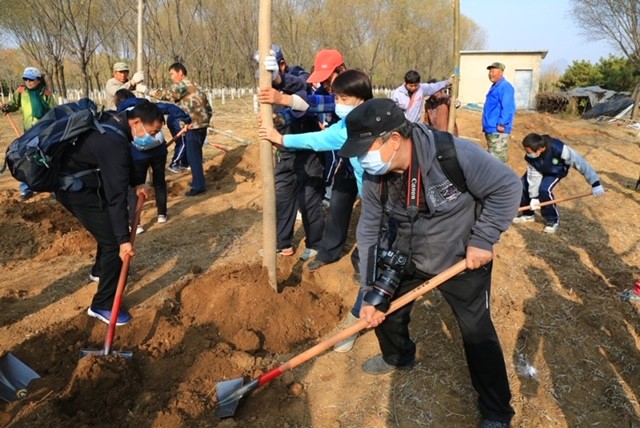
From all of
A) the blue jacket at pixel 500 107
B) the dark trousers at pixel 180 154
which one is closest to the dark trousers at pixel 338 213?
the blue jacket at pixel 500 107

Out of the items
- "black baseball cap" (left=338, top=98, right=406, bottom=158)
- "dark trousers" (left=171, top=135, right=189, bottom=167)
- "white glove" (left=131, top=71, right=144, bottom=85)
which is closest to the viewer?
"black baseball cap" (left=338, top=98, right=406, bottom=158)

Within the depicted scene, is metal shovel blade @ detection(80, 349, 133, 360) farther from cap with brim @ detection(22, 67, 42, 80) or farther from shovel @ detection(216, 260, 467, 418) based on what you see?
cap with brim @ detection(22, 67, 42, 80)

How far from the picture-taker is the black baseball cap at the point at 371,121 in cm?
213

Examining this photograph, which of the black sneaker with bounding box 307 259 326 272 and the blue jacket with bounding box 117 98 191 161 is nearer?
the black sneaker with bounding box 307 259 326 272

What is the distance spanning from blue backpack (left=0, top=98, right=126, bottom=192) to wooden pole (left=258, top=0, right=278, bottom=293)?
3.38 ft

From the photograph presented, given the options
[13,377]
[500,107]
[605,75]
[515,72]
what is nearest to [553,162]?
[500,107]

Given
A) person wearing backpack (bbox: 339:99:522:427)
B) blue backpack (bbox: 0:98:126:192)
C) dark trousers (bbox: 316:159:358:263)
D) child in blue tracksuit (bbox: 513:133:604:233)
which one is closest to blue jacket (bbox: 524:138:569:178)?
child in blue tracksuit (bbox: 513:133:604:233)

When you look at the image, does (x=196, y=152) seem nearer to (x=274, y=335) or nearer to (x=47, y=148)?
(x=47, y=148)

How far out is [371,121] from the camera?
2.12 meters

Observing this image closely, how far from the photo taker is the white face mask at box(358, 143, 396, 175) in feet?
7.20

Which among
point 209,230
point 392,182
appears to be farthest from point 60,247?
point 392,182

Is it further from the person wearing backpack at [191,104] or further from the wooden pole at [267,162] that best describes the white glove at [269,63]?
the person wearing backpack at [191,104]

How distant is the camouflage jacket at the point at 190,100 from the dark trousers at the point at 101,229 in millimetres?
3622

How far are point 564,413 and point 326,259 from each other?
2.40 m
